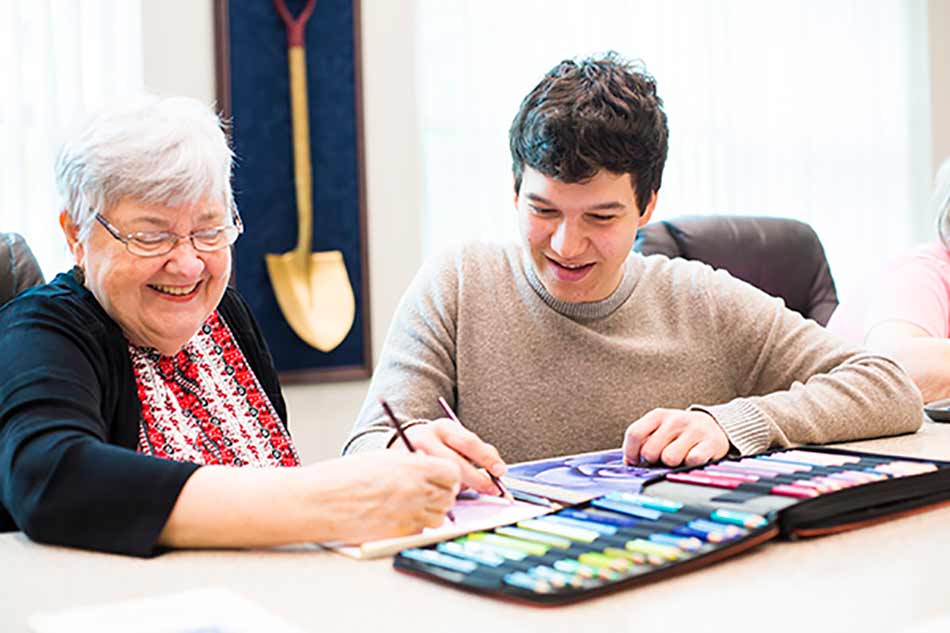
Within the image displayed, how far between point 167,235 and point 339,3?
192cm

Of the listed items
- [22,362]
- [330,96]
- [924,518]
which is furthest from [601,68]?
[330,96]

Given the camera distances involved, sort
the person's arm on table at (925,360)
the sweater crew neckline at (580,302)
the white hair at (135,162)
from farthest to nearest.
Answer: the person's arm on table at (925,360), the sweater crew neckline at (580,302), the white hair at (135,162)

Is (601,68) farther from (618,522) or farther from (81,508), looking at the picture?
(81,508)

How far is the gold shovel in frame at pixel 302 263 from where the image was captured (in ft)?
10.0

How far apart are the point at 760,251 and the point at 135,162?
169 centimetres

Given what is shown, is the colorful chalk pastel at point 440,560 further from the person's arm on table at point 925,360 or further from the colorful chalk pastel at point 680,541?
the person's arm on table at point 925,360

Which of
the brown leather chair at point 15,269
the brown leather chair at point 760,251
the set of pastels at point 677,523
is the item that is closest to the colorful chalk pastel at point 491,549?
the set of pastels at point 677,523

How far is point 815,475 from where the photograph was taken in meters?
1.20

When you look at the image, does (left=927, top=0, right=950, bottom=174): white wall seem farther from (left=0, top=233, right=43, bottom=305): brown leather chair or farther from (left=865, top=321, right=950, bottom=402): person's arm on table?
(left=0, top=233, right=43, bottom=305): brown leather chair

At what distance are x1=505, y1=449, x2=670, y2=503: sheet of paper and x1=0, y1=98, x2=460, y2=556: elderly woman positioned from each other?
0.20 m

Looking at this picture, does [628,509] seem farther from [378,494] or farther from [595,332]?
[595,332]

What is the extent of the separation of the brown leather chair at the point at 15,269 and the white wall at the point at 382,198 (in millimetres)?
1479

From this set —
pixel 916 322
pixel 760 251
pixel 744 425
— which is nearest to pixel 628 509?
pixel 744 425

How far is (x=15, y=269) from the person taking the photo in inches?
64.9
